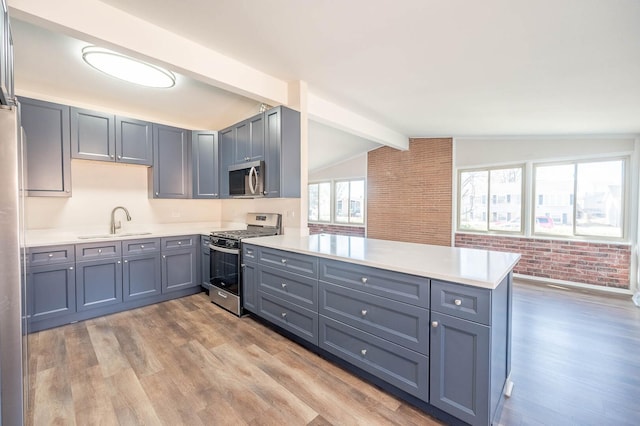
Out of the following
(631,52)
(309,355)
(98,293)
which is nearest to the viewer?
(631,52)

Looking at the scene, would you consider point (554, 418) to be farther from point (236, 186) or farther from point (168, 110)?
point (168, 110)

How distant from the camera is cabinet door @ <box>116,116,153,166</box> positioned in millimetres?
3443

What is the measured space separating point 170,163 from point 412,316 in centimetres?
376

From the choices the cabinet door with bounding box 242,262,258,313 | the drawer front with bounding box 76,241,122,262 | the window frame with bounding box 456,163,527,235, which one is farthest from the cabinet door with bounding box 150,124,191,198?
the window frame with bounding box 456,163,527,235

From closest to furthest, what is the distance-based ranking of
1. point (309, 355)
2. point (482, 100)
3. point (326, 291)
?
point (326, 291) → point (309, 355) → point (482, 100)

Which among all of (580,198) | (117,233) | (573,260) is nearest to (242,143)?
(117,233)

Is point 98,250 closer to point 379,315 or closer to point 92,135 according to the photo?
point 92,135

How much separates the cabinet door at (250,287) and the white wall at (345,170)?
513 centimetres

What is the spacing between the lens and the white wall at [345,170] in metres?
7.49

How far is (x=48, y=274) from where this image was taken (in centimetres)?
276

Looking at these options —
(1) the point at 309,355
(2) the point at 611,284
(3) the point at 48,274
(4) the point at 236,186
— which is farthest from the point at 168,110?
(2) the point at 611,284

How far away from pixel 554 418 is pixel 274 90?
359 cm

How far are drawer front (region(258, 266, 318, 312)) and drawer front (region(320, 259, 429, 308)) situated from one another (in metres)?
0.19

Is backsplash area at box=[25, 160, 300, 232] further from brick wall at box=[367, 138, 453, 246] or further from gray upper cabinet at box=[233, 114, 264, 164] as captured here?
brick wall at box=[367, 138, 453, 246]
